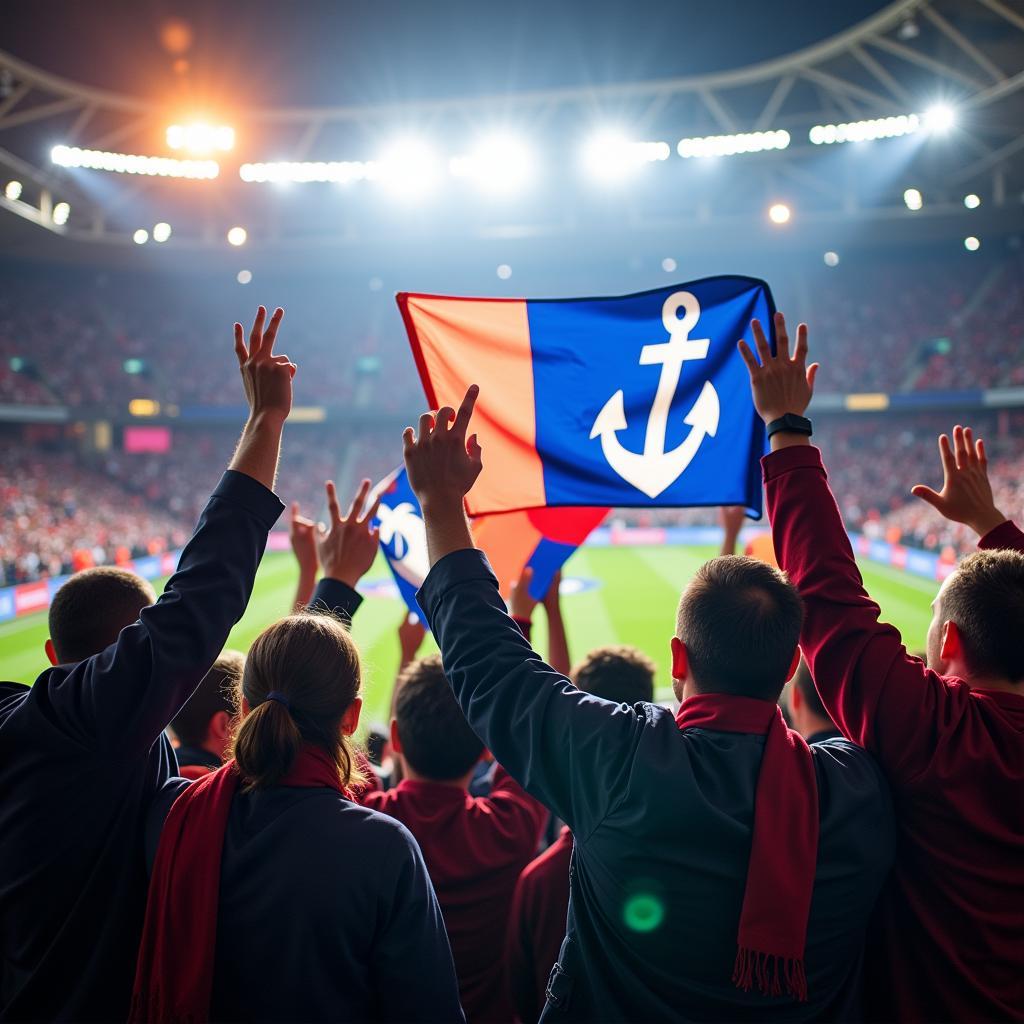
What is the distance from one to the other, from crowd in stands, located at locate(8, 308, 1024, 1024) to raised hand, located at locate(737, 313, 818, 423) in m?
0.20

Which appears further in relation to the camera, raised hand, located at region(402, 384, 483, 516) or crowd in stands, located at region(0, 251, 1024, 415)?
crowd in stands, located at region(0, 251, 1024, 415)

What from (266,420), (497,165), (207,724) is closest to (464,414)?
(266,420)

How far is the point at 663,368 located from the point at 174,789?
2458 mm

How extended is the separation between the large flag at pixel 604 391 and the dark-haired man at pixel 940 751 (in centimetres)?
103

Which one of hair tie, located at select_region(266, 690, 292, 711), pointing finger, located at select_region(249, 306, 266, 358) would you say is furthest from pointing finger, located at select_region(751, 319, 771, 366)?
hair tie, located at select_region(266, 690, 292, 711)

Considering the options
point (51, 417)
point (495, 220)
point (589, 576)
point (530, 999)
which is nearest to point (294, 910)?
point (530, 999)

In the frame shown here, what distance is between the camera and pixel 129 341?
40219 mm

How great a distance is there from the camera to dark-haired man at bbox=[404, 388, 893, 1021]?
1684 mm

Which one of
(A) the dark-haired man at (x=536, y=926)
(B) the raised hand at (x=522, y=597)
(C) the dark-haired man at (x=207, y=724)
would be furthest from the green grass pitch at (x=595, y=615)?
(A) the dark-haired man at (x=536, y=926)

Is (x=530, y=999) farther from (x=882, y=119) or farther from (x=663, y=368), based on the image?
(x=882, y=119)

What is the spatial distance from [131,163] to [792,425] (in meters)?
33.4

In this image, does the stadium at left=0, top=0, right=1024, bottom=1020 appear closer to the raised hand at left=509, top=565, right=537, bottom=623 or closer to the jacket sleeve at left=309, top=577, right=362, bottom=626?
the raised hand at left=509, top=565, right=537, bottom=623

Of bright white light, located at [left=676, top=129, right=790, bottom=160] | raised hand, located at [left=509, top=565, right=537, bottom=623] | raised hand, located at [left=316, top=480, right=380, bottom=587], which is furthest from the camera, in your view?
bright white light, located at [left=676, top=129, right=790, bottom=160]

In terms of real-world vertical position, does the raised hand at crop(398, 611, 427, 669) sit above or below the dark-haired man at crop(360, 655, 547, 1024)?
above
